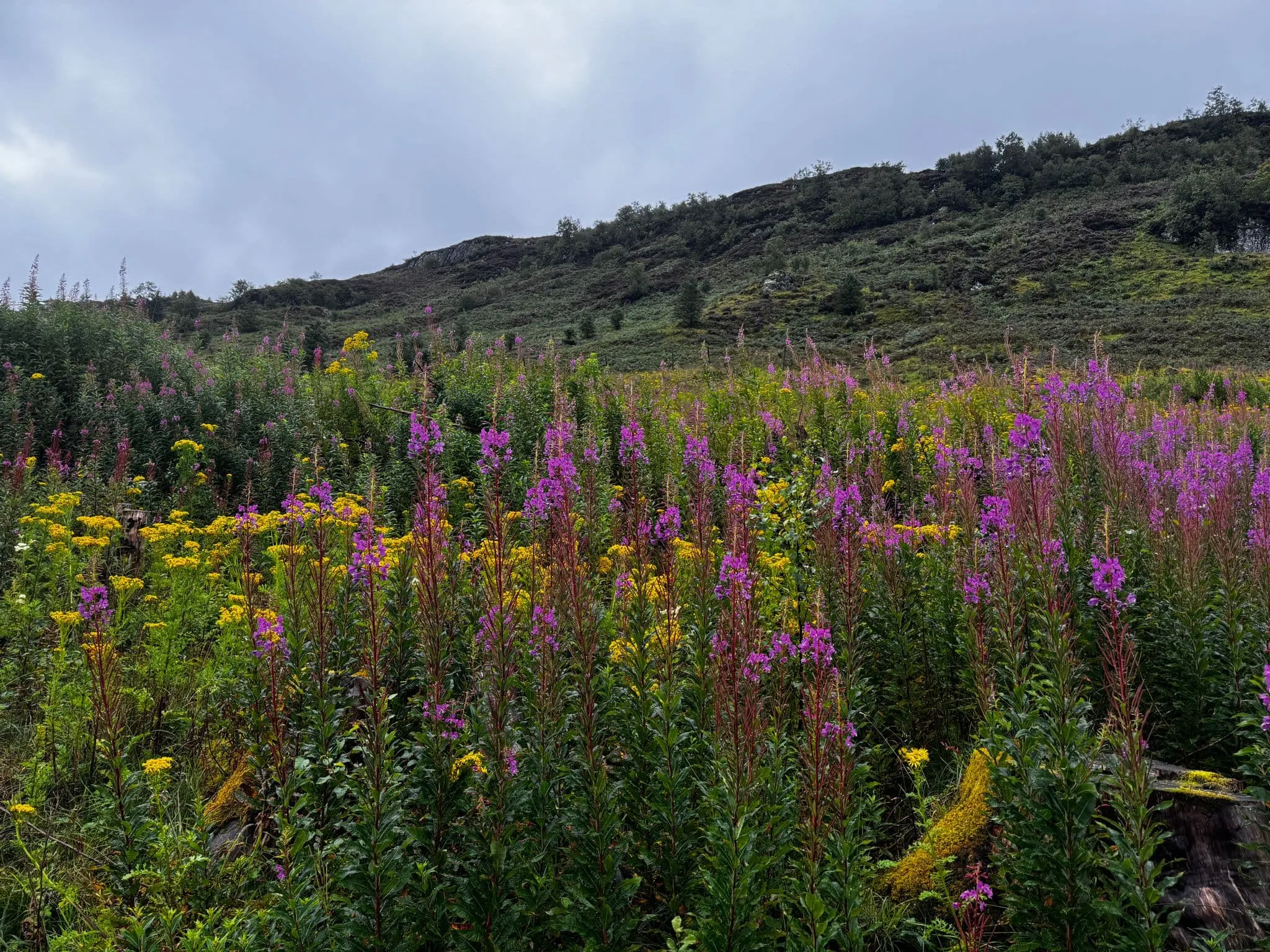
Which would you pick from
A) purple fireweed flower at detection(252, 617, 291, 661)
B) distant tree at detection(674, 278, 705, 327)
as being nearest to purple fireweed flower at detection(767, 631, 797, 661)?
purple fireweed flower at detection(252, 617, 291, 661)

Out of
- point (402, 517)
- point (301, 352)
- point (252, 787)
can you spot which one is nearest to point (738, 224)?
point (301, 352)

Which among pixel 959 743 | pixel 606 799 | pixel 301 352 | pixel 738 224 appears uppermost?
pixel 738 224

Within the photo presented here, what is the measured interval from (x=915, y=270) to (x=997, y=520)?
44645 mm

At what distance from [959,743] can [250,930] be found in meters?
3.86

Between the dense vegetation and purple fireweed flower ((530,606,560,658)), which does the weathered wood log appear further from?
the dense vegetation

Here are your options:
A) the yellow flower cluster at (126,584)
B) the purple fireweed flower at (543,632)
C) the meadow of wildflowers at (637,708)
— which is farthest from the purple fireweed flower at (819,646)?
the yellow flower cluster at (126,584)

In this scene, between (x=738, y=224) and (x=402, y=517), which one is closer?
(x=402, y=517)

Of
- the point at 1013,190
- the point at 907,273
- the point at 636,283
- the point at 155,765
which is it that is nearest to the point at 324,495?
the point at 155,765

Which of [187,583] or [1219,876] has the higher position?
[187,583]

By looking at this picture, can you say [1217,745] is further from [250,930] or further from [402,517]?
[402,517]

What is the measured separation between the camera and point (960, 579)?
13.6 feet

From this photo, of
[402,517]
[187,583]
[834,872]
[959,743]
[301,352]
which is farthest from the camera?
[301,352]

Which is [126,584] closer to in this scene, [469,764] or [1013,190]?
[469,764]

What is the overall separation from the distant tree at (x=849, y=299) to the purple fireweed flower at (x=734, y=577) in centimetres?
3788
